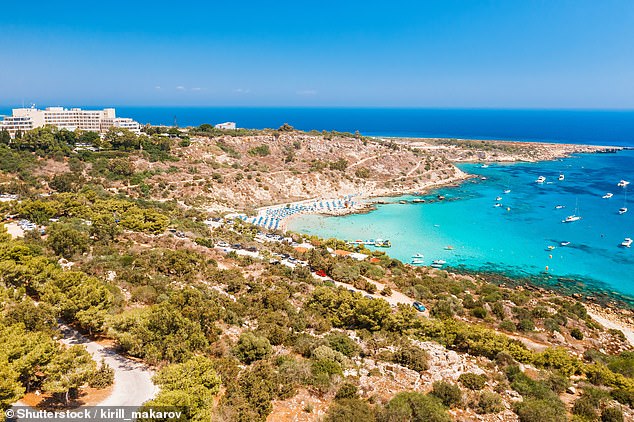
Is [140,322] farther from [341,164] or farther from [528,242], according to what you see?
[341,164]

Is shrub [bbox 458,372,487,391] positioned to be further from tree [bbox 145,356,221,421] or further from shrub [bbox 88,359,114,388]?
shrub [bbox 88,359,114,388]

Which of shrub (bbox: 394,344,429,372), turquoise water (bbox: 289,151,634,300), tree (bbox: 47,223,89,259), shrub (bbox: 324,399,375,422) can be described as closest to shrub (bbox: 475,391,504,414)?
shrub (bbox: 394,344,429,372)

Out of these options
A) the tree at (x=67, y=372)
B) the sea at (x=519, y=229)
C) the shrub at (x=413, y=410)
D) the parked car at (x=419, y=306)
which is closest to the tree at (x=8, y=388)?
the tree at (x=67, y=372)

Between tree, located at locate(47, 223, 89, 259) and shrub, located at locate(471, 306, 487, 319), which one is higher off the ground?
tree, located at locate(47, 223, 89, 259)

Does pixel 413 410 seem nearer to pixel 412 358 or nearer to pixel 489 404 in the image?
pixel 489 404

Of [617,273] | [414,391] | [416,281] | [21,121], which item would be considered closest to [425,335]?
[414,391]

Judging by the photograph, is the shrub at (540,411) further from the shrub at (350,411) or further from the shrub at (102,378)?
the shrub at (102,378)
